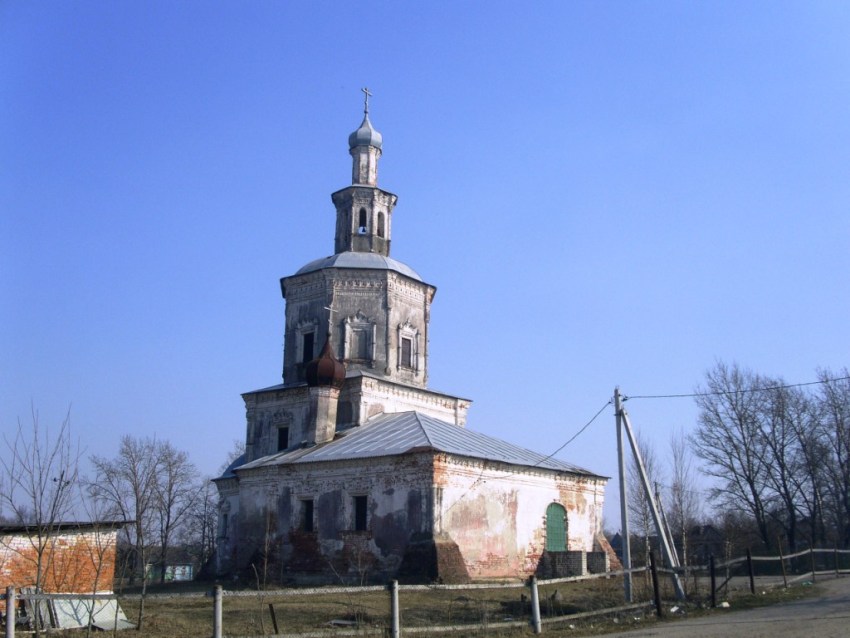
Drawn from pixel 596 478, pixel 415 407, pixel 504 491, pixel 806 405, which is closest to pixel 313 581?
pixel 504 491

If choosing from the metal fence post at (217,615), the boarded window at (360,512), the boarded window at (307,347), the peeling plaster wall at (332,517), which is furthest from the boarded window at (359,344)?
the metal fence post at (217,615)

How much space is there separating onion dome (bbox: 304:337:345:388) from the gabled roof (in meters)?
1.79

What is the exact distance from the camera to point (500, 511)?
2422cm

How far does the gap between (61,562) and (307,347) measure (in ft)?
50.9

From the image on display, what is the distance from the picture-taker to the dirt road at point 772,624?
1108cm

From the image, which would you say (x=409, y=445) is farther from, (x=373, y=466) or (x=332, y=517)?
(x=332, y=517)

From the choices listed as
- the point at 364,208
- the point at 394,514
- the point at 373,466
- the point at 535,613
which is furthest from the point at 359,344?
the point at 535,613

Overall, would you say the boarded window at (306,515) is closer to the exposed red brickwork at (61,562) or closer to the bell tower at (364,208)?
the exposed red brickwork at (61,562)

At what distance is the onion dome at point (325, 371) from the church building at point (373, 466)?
0.16 ft

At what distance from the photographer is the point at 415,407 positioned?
99.3 feet

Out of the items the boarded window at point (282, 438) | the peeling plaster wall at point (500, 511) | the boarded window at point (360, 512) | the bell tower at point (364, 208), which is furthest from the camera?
the bell tower at point (364, 208)

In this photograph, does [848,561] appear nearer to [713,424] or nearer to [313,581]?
[713,424]

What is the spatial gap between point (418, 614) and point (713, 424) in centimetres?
2623

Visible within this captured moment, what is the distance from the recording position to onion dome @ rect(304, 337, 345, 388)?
27906 mm
